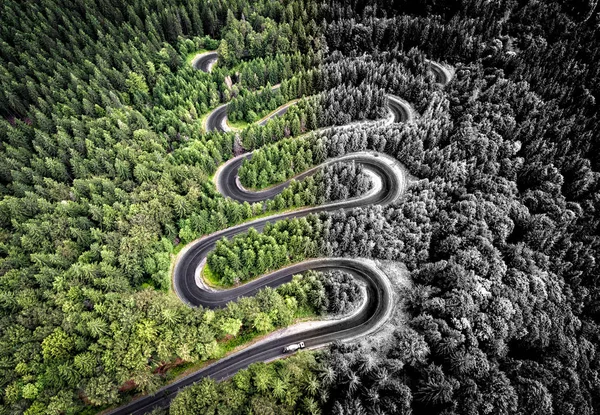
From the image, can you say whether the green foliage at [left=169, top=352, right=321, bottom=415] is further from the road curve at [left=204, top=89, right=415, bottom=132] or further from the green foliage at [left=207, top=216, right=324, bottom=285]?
the road curve at [left=204, top=89, right=415, bottom=132]

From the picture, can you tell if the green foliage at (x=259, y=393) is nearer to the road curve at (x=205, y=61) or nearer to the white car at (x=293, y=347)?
the white car at (x=293, y=347)

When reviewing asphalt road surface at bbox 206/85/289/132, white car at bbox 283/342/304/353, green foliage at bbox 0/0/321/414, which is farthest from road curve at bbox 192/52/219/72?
white car at bbox 283/342/304/353

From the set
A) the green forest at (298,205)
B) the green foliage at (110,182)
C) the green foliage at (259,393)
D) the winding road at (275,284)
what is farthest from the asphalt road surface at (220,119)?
the green foliage at (259,393)

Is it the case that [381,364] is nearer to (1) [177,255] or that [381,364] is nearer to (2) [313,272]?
(2) [313,272]

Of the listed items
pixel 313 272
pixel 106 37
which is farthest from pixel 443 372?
pixel 106 37

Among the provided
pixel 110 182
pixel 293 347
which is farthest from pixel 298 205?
pixel 110 182

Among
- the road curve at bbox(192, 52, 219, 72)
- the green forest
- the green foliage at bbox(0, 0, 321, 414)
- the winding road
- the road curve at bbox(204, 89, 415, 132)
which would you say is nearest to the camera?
the green forest
